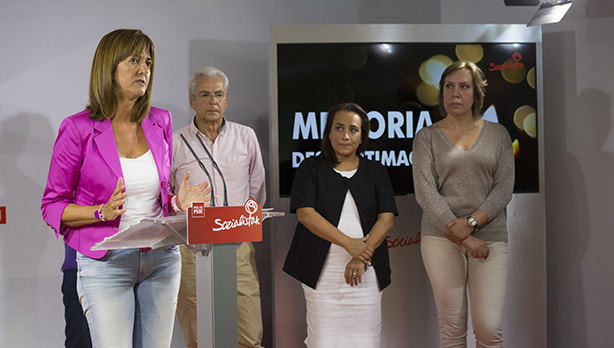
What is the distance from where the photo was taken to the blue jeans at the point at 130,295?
1.78m

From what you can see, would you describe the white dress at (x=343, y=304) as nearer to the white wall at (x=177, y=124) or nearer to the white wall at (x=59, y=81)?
the white wall at (x=177, y=124)

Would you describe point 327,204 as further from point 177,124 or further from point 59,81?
point 59,81

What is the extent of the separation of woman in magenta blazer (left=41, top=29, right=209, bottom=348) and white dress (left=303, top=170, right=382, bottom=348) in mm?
1200

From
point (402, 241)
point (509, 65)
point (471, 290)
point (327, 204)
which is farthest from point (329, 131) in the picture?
point (509, 65)

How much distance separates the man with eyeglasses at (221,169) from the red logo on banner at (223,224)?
2057 mm

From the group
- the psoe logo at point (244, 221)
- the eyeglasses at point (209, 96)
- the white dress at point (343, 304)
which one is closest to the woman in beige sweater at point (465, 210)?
the white dress at point (343, 304)

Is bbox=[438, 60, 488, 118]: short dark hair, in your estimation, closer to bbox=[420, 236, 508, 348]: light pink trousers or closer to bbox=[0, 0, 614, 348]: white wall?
bbox=[420, 236, 508, 348]: light pink trousers

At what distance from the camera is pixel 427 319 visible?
12.5 feet

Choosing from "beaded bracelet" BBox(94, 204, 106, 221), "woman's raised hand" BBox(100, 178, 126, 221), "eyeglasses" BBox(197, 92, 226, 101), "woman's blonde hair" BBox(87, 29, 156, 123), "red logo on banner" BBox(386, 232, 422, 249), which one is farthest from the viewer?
"red logo on banner" BBox(386, 232, 422, 249)

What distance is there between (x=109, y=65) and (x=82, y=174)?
378 mm

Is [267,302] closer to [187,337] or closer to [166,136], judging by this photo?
[187,337]

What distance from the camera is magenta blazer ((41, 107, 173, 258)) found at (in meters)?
1.86

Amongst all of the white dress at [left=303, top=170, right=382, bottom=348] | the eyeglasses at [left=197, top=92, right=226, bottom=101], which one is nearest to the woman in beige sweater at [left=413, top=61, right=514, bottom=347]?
the white dress at [left=303, top=170, right=382, bottom=348]

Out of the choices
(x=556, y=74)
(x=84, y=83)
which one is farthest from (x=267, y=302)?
(x=556, y=74)
